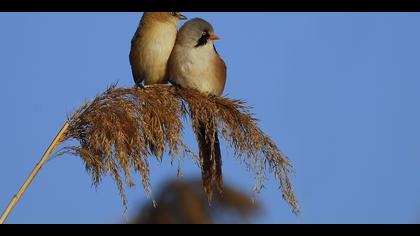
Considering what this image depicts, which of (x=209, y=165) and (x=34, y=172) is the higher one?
(x=34, y=172)

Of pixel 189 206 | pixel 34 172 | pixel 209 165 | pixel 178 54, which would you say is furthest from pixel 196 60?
pixel 189 206

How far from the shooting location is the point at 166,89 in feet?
15.3

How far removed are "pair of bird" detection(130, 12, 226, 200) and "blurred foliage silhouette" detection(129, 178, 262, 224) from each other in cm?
406

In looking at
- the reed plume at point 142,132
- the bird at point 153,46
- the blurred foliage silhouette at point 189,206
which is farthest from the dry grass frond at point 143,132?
the blurred foliage silhouette at point 189,206

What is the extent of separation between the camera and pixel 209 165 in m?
4.85

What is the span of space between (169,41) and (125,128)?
83.3 inches

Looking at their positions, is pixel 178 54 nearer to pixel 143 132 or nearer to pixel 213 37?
pixel 213 37

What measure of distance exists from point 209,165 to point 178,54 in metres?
1.47

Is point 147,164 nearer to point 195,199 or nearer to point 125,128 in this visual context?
point 125,128

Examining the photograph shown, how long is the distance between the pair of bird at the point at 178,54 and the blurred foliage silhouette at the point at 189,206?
4.06 meters

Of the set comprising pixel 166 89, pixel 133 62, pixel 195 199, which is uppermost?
pixel 166 89

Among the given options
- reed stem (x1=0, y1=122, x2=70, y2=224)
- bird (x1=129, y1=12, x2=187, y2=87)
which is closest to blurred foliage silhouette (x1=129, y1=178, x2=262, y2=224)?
bird (x1=129, y1=12, x2=187, y2=87)

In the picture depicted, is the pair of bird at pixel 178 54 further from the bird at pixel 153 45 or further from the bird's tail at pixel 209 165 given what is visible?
the bird's tail at pixel 209 165
